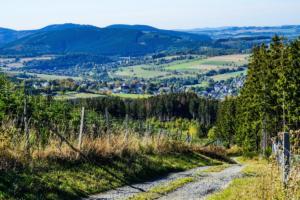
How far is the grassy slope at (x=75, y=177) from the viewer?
1327 centimetres

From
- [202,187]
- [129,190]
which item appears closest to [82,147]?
[129,190]

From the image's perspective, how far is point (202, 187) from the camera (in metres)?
17.5

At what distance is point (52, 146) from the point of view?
650 inches

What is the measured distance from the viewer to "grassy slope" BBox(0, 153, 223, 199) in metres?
13.3

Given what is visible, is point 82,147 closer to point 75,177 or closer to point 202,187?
point 75,177

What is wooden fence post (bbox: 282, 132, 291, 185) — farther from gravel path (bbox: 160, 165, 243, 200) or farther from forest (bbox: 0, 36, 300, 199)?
gravel path (bbox: 160, 165, 243, 200)

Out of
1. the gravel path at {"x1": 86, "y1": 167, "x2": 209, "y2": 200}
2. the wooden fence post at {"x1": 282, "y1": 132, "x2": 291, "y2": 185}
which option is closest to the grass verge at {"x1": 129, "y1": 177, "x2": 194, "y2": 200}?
the gravel path at {"x1": 86, "y1": 167, "x2": 209, "y2": 200}

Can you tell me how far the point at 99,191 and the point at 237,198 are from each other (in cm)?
495

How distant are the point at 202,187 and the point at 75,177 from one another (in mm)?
4700

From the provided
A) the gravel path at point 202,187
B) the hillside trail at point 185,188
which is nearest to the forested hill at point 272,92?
the gravel path at point 202,187

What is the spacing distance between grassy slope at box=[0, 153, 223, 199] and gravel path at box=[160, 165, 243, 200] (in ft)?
6.49

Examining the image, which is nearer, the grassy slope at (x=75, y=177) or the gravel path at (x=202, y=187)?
the grassy slope at (x=75, y=177)

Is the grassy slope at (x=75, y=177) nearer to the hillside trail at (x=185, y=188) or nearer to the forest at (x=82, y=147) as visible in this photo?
the forest at (x=82, y=147)

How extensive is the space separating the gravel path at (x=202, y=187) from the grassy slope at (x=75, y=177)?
6.49 ft
